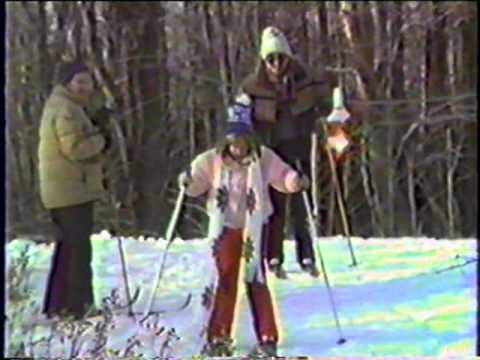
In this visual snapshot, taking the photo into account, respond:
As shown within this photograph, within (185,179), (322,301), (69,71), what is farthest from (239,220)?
(69,71)

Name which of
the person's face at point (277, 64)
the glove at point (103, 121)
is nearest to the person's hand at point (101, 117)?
the glove at point (103, 121)

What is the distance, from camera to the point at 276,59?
4.89 meters

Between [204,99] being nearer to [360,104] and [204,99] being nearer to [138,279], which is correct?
[360,104]

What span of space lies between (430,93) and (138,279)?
78.1 inches

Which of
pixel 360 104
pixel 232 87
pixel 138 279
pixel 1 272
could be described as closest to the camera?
pixel 1 272

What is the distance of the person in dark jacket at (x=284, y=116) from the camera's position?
4.67 meters

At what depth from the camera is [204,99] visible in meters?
5.63

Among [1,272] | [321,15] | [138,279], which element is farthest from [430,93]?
[1,272]

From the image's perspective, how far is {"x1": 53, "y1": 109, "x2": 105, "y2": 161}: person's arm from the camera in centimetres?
452

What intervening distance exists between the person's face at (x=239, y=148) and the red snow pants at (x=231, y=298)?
28 centimetres

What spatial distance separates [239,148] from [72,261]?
80 cm

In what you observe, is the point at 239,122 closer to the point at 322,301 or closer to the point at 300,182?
the point at 300,182

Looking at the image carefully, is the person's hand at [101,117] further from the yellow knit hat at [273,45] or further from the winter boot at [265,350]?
the winter boot at [265,350]

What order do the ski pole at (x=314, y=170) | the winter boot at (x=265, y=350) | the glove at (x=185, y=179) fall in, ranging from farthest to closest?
the ski pole at (x=314, y=170)
the glove at (x=185, y=179)
the winter boot at (x=265, y=350)
